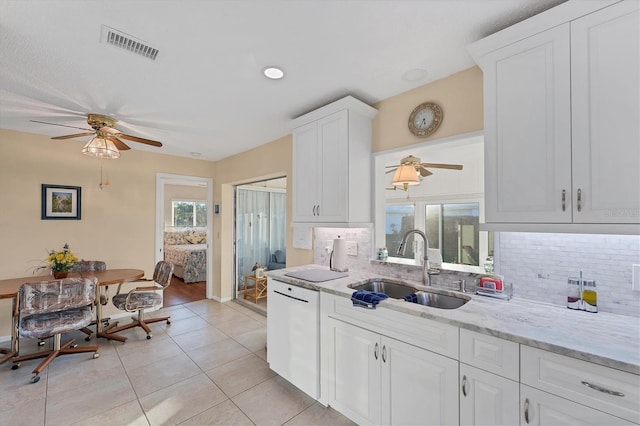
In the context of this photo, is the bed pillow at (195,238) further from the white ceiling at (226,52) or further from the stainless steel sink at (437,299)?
the stainless steel sink at (437,299)

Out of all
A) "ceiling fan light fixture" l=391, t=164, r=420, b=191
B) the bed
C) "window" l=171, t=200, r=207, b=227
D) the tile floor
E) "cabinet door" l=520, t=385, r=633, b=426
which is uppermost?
"ceiling fan light fixture" l=391, t=164, r=420, b=191

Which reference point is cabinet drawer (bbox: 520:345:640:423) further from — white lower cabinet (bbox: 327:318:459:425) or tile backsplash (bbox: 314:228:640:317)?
tile backsplash (bbox: 314:228:640:317)

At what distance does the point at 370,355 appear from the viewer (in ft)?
5.85

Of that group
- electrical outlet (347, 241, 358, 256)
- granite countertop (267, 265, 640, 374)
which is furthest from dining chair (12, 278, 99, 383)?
granite countertop (267, 265, 640, 374)

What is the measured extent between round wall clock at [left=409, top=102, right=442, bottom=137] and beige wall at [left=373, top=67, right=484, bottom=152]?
0.11 feet

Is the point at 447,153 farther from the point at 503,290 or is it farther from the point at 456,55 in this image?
the point at 503,290

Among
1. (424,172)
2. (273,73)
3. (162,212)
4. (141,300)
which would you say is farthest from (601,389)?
(162,212)

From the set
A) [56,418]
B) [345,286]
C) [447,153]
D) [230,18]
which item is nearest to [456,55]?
[230,18]

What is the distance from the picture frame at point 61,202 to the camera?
11.7ft

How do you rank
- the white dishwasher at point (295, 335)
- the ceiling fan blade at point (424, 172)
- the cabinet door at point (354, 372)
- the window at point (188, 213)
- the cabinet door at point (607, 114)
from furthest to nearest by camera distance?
the window at point (188, 213)
the ceiling fan blade at point (424, 172)
the white dishwasher at point (295, 335)
the cabinet door at point (354, 372)
the cabinet door at point (607, 114)

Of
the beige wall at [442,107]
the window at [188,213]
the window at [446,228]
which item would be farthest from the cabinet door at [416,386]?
the window at [188,213]

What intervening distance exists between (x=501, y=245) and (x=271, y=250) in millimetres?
4343

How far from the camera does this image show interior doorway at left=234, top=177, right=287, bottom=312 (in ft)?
16.3

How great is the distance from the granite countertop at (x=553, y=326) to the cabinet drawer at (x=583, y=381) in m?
0.04
